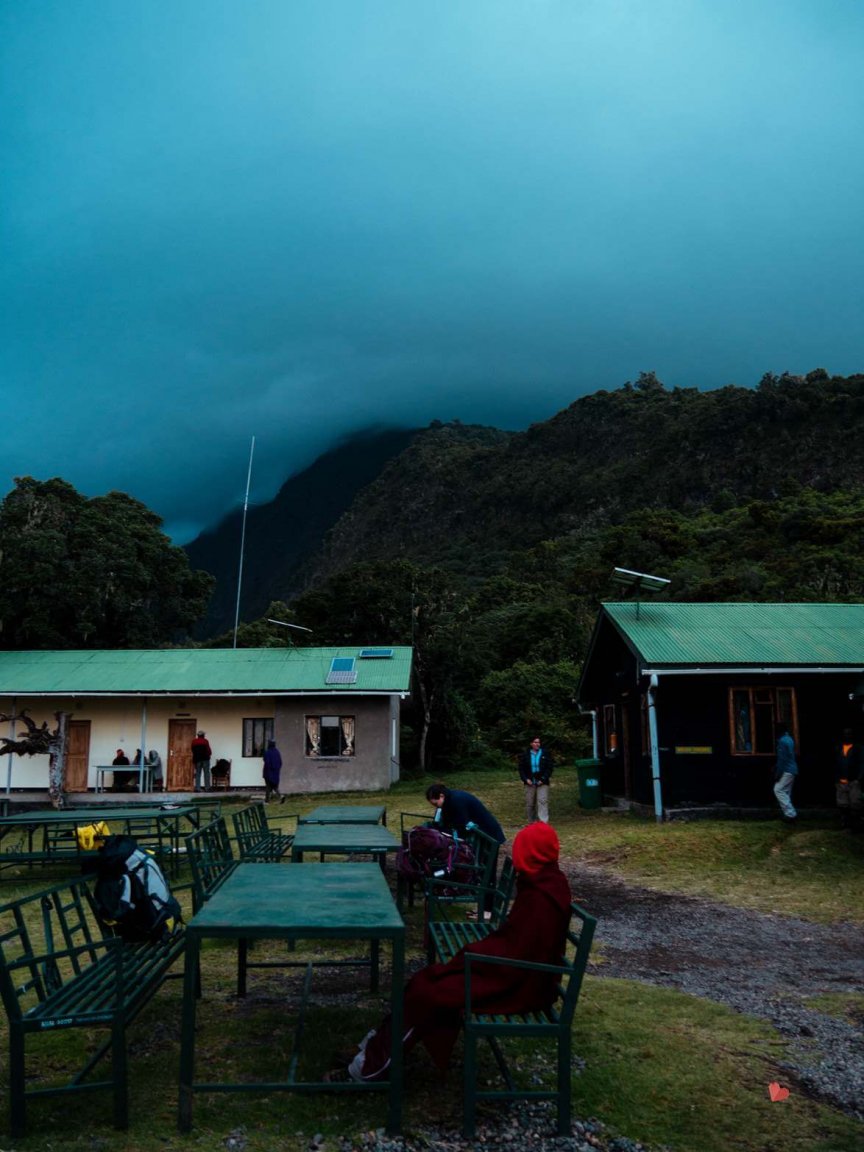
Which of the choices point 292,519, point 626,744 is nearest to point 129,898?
point 626,744

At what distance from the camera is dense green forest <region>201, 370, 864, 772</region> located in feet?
107

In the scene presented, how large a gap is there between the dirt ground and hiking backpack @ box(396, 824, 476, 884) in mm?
1284

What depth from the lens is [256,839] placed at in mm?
9406

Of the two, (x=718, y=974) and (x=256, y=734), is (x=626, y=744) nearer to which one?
(x=256, y=734)

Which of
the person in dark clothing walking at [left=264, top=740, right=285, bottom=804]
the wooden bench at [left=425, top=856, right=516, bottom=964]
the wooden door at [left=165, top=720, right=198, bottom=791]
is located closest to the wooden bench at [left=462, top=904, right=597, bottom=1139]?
the wooden bench at [left=425, top=856, right=516, bottom=964]

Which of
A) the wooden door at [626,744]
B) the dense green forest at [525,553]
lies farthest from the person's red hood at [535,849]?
the dense green forest at [525,553]

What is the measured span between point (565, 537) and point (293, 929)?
62.6 metres

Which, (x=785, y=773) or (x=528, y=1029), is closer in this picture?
(x=528, y=1029)

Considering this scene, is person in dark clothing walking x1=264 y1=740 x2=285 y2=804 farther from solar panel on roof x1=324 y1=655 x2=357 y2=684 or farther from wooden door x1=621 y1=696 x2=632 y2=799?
wooden door x1=621 y1=696 x2=632 y2=799

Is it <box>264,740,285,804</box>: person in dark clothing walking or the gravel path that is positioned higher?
<box>264,740,285,804</box>: person in dark clothing walking

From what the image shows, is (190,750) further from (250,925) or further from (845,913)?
(250,925)

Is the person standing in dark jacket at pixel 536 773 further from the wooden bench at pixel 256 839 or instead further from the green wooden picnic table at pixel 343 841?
the green wooden picnic table at pixel 343 841

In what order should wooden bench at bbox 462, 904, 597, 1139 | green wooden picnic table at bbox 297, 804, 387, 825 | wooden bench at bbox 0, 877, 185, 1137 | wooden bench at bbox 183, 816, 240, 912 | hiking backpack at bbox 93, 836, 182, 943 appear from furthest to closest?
green wooden picnic table at bbox 297, 804, 387, 825, wooden bench at bbox 183, 816, 240, 912, hiking backpack at bbox 93, 836, 182, 943, wooden bench at bbox 462, 904, 597, 1139, wooden bench at bbox 0, 877, 185, 1137

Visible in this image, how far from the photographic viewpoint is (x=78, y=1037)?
197 inches
